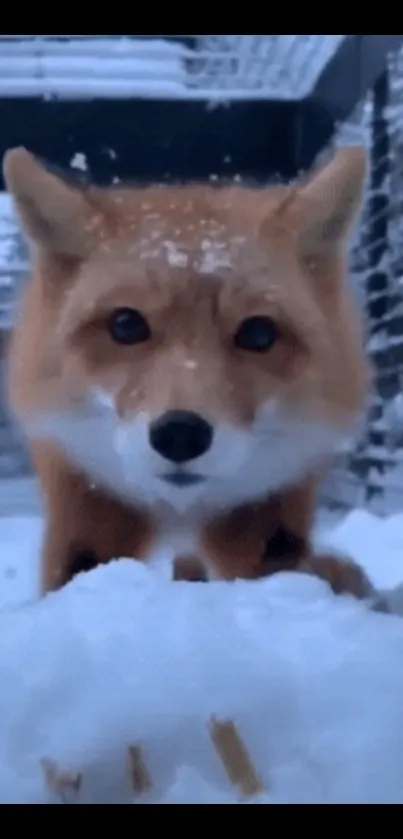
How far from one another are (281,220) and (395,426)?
331 mm

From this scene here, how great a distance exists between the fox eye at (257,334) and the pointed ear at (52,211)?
0.76ft

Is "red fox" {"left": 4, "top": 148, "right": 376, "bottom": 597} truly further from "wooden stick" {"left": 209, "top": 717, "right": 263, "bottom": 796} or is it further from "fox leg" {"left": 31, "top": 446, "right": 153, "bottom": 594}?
"wooden stick" {"left": 209, "top": 717, "right": 263, "bottom": 796}

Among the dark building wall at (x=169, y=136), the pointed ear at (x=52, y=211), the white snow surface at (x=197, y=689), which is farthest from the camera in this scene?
the dark building wall at (x=169, y=136)

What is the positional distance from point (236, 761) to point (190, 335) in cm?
52

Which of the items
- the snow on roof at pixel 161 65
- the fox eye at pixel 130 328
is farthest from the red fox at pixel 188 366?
the snow on roof at pixel 161 65

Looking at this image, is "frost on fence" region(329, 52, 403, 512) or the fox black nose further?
"frost on fence" region(329, 52, 403, 512)

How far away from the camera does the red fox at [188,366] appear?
129 cm

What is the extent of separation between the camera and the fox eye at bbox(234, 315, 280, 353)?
51.4 inches

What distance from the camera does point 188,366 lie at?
1274mm

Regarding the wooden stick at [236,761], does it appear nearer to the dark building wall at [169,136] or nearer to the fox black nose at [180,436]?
the fox black nose at [180,436]

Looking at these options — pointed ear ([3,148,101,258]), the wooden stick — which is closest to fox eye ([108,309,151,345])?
pointed ear ([3,148,101,258])

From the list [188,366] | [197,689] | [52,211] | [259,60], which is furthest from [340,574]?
[259,60]

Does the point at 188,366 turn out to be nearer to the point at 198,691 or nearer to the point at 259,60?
the point at 198,691

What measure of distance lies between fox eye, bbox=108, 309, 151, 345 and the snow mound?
1.01 feet
